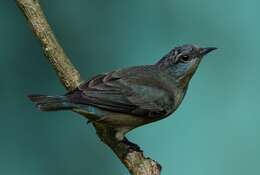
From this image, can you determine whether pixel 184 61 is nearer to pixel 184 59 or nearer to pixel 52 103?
pixel 184 59

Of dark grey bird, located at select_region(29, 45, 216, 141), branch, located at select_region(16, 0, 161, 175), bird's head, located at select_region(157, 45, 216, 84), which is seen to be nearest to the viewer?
dark grey bird, located at select_region(29, 45, 216, 141)

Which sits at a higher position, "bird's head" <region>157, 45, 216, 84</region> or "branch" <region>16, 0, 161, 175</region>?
"branch" <region>16, 0, 161, 175</region>

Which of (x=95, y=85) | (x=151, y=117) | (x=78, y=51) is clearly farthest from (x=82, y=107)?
(x=78, y=51)

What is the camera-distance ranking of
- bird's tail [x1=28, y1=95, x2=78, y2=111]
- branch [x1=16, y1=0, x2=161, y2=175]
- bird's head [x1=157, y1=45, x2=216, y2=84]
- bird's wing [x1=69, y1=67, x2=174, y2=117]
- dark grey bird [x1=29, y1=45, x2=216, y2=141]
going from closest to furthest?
bird's tail [x1=28, y1=95, x2=78, y2=111] < dark grey bird [x1=29, y1=45, x2=216, y2=141] < bird's wing [x1=69, y1=67, x2=174, y2=117] < branch [x1=16, y1=0, x2=161, y2=175] < bird's head [x1=157, y1=45, x2=216, y2=84]

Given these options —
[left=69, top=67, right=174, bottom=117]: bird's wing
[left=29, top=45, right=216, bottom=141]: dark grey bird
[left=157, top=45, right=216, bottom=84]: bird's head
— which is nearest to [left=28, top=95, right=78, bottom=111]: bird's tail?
[left=29, top=45, right=216, bottom=141]: dark grey bird

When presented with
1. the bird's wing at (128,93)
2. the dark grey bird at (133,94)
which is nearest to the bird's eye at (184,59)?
the dark grey bird at (133,94)

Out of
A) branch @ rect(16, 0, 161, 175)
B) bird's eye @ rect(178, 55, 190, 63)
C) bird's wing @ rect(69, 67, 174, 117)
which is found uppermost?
branch @ rect(16, 0, 161, 175)

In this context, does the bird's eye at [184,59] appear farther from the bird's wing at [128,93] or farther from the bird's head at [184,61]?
the bird's wing at [128,93]

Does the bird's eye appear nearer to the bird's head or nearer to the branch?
the bird's head
